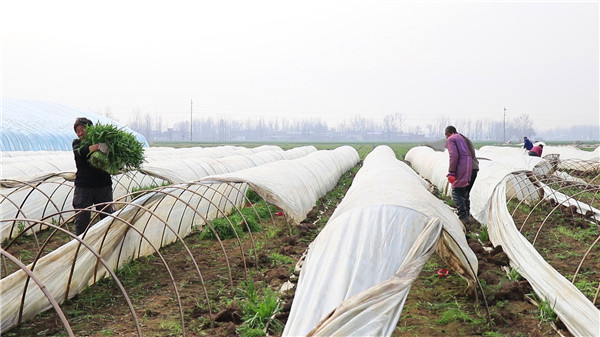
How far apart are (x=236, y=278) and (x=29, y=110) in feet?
89.9

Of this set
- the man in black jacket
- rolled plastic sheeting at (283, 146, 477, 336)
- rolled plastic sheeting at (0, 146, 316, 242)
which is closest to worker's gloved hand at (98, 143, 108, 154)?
the man in black jacket

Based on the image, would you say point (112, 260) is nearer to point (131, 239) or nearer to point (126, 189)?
point (131, 239)

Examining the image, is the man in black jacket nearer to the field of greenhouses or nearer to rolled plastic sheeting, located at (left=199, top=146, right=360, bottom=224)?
the field of greenhouses

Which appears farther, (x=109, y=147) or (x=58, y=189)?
(x=58, y=189)

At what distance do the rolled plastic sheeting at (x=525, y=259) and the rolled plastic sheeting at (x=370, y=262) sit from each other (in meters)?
0.95

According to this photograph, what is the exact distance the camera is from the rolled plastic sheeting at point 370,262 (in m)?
3.60

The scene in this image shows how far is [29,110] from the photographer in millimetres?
29172

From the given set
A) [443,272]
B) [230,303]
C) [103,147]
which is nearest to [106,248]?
[103,147]

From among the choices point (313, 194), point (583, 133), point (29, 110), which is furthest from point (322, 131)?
point (313, 194)

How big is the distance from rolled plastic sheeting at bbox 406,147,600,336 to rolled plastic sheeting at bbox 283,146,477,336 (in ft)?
3.10

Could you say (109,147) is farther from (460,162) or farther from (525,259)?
(460,162)

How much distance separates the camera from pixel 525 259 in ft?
21.1

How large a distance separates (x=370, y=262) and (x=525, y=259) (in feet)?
10.5

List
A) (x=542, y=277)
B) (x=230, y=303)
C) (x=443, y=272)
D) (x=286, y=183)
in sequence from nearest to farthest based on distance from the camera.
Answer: (x=230, y=303) < (x=542, y=277) < (x=443, y=272) < (x=286, y=183)
